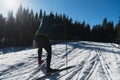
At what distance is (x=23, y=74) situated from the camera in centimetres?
565

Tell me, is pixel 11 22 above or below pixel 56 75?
above

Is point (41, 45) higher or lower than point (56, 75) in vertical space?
higher

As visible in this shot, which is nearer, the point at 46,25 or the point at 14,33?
the point at 46,25

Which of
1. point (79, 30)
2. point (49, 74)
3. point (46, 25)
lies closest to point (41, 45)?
point (46, 25)

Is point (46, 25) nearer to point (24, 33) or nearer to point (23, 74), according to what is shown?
point (23, 74)

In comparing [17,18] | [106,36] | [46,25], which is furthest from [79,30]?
[46,25]

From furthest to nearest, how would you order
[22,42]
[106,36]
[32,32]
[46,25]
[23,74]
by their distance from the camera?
[106,36] → [32,32] → [22,42] → [46,25] → [23,74]

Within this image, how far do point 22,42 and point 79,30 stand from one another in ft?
117

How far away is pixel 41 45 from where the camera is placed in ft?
20.9

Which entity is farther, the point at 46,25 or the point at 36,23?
the point at 36,23

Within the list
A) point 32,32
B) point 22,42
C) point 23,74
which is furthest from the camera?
point 32,32

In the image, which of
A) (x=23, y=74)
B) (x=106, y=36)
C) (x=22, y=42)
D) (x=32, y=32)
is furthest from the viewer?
(x=106, y=36)

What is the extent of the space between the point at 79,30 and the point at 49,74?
85631 mm

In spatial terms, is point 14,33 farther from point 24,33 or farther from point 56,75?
point 56,75
